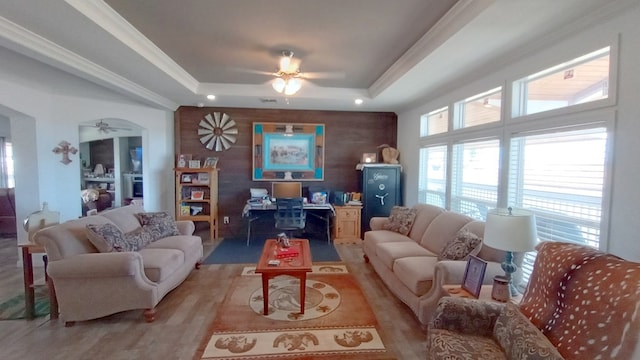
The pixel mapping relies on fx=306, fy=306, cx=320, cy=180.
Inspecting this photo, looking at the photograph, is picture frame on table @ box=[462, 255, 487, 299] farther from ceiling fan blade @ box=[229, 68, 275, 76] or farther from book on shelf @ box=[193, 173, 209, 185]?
book on shelf @ box=[193, 173, 209, 185]

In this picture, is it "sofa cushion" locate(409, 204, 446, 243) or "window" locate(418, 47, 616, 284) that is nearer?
"window" locate(418, 47, 616, 284)

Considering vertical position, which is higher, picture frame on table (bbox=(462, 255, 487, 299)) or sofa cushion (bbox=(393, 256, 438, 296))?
picture frame on table (bbox=(462, 255, 487, 299))

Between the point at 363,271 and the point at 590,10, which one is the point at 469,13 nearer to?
the point at 590,10

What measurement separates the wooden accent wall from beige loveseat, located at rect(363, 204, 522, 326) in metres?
1.84

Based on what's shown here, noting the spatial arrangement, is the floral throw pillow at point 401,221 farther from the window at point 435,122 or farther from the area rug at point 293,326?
the window at point 435,122

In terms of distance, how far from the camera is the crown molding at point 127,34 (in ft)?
7.35

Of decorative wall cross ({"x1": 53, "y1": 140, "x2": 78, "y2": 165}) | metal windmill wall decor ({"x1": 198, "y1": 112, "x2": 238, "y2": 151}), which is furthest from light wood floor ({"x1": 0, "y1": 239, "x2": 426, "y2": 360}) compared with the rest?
metal windmill wall decor ({"x1": 198, "y1": 112, "x2": 238, "y2": 151})

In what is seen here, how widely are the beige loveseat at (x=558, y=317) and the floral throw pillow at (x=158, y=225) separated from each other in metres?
3.32

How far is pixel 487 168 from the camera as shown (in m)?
3.53

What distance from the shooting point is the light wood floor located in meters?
2.34

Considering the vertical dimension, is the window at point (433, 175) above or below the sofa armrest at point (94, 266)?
above

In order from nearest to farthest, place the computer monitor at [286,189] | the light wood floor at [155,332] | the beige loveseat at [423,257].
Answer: the light wood floor at [155,332], the beige loveseat at [423,257], the computer monitor at [286,189]

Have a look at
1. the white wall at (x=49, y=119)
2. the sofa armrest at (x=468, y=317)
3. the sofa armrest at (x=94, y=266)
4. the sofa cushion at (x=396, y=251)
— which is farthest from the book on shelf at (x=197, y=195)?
the sofa armrest at (x=468, y=317)

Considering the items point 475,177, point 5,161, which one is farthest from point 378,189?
point 5,161
